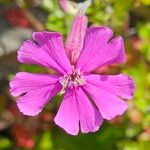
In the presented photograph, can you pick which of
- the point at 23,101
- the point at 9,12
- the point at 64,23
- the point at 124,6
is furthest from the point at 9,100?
the point at 23,101

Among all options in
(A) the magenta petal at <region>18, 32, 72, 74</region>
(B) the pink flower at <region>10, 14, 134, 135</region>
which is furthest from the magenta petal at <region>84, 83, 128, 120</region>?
(A) the magenta petal at <region>18, 32, 72, 74</region>

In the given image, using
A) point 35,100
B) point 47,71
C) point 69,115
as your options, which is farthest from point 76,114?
point 47,71

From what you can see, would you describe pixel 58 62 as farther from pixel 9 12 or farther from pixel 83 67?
pixel 9 12

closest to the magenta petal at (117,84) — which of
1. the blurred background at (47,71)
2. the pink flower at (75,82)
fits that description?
the pink flower at (75,82)

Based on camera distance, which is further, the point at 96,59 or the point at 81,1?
the point at 81,1

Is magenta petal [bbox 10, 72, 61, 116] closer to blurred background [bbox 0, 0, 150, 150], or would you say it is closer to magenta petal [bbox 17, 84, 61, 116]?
magenta petal [bbox 17, 84, 61, 116]

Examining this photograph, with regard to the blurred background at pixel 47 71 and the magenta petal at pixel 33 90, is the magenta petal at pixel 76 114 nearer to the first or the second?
the magenta petal at pixel 33 90
